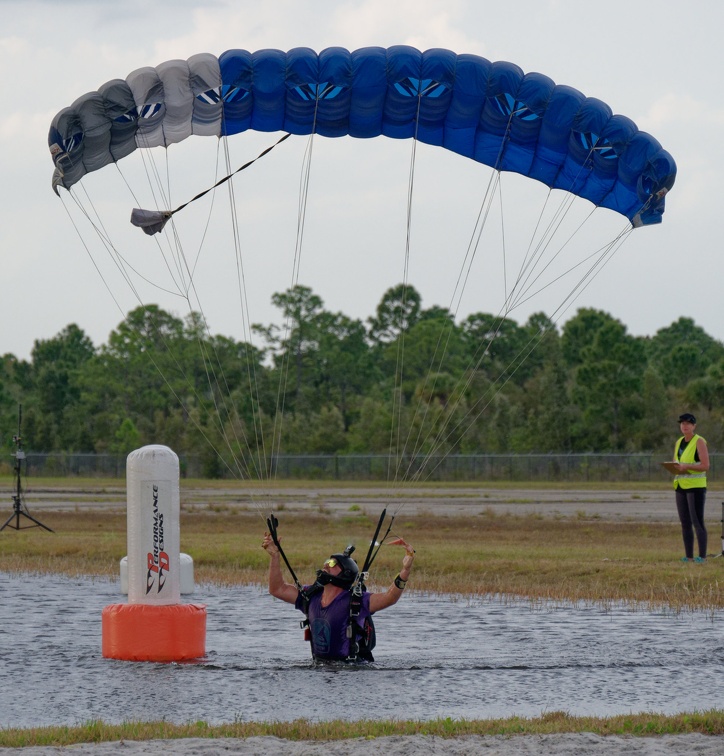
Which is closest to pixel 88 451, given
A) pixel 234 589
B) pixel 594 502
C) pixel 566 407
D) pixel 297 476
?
pixel 297 476

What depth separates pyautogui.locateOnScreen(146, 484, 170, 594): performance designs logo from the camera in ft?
40.5

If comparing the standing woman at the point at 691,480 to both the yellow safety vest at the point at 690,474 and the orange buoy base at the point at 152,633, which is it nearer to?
the yellow safety vest at the point at 690,474

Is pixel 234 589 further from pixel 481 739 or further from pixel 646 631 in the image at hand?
pixel 481 739

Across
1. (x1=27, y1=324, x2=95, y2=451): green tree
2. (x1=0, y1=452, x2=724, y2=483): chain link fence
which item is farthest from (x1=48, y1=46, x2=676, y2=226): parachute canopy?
(x1=27, y1=324, x2=95, y2=451): green tree

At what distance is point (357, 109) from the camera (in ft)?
50.0

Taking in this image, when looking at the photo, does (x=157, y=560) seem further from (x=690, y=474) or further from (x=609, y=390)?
(x=609, y=390)

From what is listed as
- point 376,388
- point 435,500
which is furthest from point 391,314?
point 435,500

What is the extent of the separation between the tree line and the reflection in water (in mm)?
54558

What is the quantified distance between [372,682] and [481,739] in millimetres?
2716

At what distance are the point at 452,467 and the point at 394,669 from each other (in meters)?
64.0

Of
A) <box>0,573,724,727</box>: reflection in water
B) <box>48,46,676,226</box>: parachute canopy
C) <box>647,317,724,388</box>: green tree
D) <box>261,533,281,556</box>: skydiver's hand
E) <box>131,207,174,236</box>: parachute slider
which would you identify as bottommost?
<box>0,573,724,727</box>: reflection in water

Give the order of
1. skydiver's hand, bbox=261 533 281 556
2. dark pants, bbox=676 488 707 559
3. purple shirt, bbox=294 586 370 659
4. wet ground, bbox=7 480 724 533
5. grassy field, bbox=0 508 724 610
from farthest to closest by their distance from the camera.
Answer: wet ground, bbox=7 480 724 533, dark pants, bbox=676 488 707 559, grassy field, bbox=0 508 724 610, skydiver's hand, bbox=261 533 281 556, purple shirt, bbox=294 586 370 659

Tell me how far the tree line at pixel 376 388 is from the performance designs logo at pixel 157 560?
56.7 meters

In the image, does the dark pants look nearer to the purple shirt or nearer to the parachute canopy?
the parachute canopy
